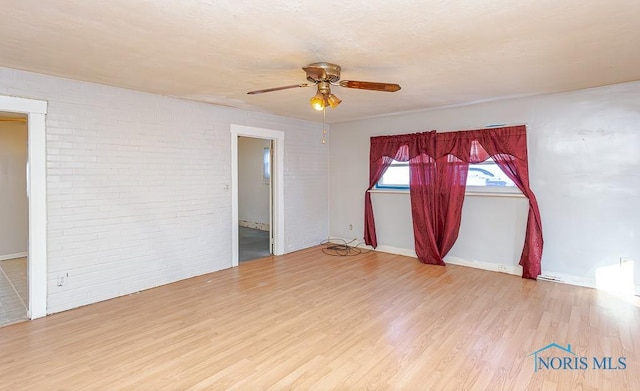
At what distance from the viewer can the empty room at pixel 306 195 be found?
2.23m

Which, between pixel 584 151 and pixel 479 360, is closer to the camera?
pixel 479 360

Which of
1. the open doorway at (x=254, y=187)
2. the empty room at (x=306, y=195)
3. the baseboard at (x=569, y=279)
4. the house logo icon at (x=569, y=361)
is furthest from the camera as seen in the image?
the open doorway at (x=254, y=187)

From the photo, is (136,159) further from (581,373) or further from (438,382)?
(581,373)

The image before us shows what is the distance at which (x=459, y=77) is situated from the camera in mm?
3354

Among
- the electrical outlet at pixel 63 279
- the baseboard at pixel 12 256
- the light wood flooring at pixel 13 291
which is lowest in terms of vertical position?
the light wood flooring at pixel 13 291

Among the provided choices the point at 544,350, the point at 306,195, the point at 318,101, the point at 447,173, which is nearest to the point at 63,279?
the point at 318,101

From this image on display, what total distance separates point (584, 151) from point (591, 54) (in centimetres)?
163

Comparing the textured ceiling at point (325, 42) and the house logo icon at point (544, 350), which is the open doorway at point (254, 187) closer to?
the textured ceiling at point (325, 42)

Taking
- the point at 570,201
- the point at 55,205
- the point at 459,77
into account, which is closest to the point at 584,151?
the point at 570,201

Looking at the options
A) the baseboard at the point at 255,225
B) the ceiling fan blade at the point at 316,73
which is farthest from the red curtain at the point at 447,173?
the baseboard at the point at 255,225

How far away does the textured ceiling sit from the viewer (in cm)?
196

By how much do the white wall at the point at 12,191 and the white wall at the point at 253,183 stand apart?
4031 millimetres

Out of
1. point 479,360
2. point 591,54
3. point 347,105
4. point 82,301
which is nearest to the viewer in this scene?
point 479,360

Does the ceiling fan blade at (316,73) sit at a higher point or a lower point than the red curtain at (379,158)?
higher
